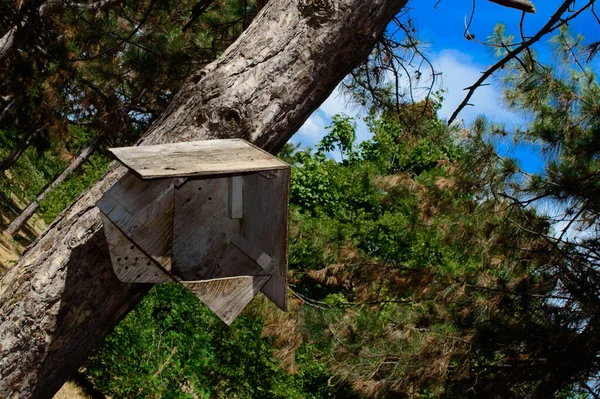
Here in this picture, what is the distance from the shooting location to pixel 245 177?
2.12 meters

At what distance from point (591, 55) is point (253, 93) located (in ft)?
12.2

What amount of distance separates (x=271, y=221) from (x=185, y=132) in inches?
14.2

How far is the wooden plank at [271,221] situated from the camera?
186 cm

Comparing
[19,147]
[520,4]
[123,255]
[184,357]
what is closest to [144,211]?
[123,255]

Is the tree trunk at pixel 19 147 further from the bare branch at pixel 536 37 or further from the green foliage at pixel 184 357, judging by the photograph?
the bare branch at pixel 536 37

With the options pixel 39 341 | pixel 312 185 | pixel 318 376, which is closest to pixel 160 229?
pixel 39 341

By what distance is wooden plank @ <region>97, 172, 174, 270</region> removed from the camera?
5.62ft

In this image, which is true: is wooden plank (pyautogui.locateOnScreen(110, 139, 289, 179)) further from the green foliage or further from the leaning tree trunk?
the green foliage

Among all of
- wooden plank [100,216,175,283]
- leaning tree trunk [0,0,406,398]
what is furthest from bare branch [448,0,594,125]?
wooden plank [100,216,175,283]

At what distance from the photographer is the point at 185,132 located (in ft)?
5.98

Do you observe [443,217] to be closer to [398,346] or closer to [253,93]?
[398,346]

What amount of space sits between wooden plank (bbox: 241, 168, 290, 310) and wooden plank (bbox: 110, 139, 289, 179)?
116 mm

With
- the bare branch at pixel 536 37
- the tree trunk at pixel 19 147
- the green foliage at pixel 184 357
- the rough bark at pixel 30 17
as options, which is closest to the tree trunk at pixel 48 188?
the tree trunk at pixel 19 147

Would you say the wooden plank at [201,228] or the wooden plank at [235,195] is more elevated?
the wooden plank at [235,195]
